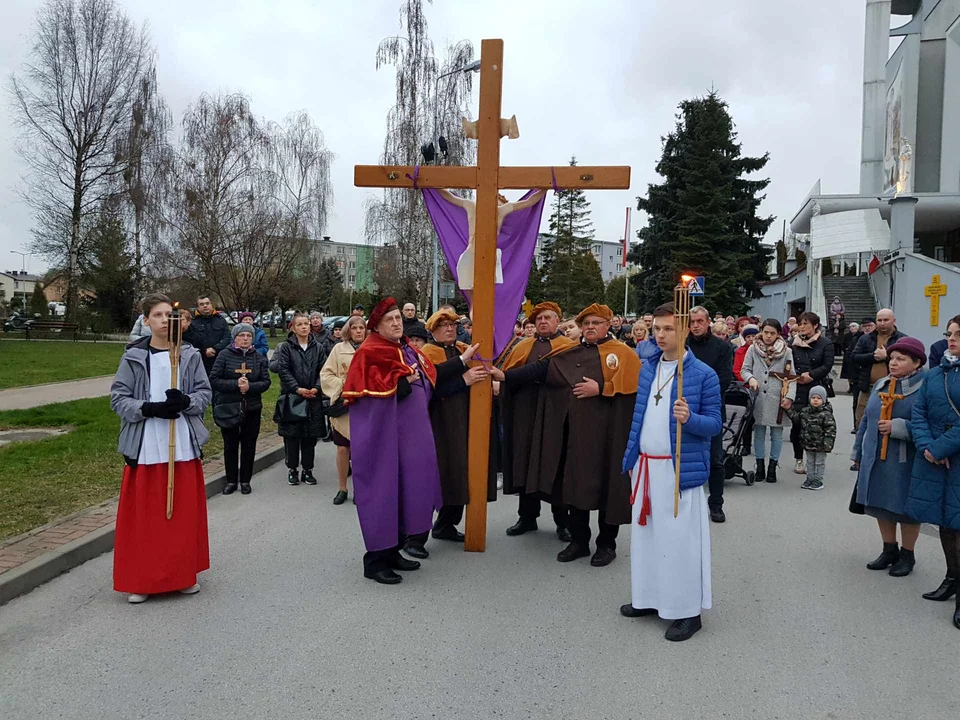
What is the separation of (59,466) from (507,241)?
220 inches

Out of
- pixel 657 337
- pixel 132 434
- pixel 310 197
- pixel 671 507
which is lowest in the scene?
pixel 671 507

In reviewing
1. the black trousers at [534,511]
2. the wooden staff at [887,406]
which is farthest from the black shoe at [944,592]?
the black trousers at [534,511]

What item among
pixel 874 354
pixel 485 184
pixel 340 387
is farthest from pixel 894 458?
pixel 340 387

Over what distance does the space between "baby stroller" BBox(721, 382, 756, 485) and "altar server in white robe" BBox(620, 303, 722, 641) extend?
425 cm

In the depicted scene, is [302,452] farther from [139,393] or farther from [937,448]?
[937,448]

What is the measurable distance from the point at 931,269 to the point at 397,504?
85.3 ft

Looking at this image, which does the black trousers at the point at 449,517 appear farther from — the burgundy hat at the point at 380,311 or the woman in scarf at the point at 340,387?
the burgundy hat at the point at 380,311

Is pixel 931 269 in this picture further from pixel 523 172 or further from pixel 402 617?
pixel 402 617

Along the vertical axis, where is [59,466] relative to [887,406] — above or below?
below

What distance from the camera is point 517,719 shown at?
137 inches

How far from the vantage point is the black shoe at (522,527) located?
22.0ft

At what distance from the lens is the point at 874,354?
997cm

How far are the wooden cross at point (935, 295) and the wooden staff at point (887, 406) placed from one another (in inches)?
887

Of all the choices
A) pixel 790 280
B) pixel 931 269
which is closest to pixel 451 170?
pixel 931 269
